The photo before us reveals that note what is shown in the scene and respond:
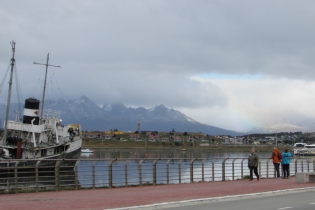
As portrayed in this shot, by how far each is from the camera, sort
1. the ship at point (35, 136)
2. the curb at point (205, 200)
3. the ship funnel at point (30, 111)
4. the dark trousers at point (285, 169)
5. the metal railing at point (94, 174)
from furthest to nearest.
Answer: the ship funnel at point (30, 111) → the ship at point (35, 136) → the dark trousers at point (285, 169) → the metal railing at point (94, 174) → the curb at point (205, 200)

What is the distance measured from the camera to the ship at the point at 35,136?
54.5m

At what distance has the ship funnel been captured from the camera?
57500 mm

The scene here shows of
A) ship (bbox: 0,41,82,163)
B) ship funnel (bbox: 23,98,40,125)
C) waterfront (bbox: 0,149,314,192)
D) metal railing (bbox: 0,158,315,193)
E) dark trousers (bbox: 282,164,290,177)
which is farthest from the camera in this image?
ship funnel (bbox: 23,98,40,125)

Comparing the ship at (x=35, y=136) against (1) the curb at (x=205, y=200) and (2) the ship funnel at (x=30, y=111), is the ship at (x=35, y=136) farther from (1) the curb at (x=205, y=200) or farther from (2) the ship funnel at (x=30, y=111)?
(1) the curb at (x=205, y=200)

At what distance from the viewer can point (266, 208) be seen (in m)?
14.6

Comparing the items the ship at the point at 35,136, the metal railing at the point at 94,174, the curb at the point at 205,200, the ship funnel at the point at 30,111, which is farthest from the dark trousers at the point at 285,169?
the ship funnel at the point at 30,111

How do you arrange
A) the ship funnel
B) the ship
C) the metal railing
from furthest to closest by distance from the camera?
the ship funnel → the ship → the metal railing

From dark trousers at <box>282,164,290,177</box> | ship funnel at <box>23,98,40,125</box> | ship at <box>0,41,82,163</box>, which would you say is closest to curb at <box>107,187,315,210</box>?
dark trousers at <box>282,164,290,177</box>

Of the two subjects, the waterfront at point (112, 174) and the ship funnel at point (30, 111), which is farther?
the ship funnel at point (30, 111)

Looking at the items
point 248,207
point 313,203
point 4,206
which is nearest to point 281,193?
point 313,203

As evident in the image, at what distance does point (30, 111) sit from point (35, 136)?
9.72 ft

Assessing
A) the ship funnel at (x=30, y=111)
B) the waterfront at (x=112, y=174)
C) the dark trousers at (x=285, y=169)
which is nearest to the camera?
the waterfront at (x=112, y=174)

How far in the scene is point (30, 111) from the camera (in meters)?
57.6

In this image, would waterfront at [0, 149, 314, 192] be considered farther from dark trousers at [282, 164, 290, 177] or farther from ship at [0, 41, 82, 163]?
ship at [0, 41, 82, 163]
